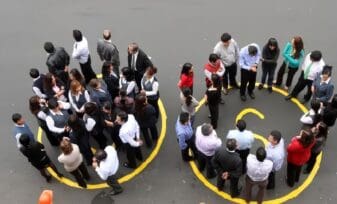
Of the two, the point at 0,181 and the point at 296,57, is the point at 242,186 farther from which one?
the point at 0,181

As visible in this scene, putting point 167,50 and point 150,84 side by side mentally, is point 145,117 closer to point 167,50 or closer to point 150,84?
point 150,84

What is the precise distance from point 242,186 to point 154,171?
191cm

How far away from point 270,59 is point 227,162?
10.6ft

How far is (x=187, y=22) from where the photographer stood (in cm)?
1225

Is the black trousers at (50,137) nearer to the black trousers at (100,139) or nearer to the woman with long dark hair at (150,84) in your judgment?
the black trousers at (100,139)

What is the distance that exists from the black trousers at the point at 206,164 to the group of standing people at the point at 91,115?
1.27m

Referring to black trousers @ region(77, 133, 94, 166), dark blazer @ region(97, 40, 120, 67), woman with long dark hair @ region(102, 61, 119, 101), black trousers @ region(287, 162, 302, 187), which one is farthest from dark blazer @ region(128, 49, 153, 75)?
black trousers @ region(287, 162, 302, 187)

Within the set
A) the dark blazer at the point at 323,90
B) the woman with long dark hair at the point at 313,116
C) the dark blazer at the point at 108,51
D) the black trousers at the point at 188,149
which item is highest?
the dark blazer at the point at 108,51

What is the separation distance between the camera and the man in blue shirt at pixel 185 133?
7.97 metres

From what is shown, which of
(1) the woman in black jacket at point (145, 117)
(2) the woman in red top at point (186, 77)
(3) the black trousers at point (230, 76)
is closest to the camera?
(1) the woman in black jacket at point (145, 117)

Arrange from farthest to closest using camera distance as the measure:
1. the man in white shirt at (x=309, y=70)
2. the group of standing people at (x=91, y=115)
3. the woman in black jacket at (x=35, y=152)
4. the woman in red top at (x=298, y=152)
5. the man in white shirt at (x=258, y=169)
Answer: the man in white shirt at (x=309, y=70)
the group of standing people at (x=91, y=115)
the woman in black jacket at (x=35, y=152)
the woman in red top at (x=298, y=152)
the man in white shirt at (x=258, y=169)

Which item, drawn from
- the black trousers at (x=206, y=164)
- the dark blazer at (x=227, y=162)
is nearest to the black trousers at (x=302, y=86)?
the black trousers at (x=206, y=164)

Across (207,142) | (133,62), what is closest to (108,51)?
(133,62)

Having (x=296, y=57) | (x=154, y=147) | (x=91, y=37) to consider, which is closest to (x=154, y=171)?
(x=154, y=147)
